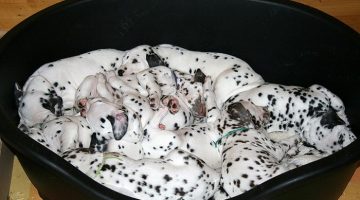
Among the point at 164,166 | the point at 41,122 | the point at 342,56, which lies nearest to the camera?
the point at 164,166

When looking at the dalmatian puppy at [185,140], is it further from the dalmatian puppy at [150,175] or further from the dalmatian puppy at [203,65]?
the dalmatian puppy at [203,65]

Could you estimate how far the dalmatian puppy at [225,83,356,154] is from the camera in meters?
2.89

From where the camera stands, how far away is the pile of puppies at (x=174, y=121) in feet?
7.85

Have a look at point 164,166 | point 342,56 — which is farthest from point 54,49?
point 342,56

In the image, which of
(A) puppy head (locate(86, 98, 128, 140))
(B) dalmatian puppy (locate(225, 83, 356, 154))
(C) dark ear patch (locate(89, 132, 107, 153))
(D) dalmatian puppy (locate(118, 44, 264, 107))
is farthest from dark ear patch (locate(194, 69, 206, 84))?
(C) dark ear patch (locate(89, 132, 107, 153))

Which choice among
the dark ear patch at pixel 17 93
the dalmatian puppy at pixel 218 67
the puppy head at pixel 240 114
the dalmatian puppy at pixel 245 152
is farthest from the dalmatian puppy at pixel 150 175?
the dalmatian puppy at pixel 218 67

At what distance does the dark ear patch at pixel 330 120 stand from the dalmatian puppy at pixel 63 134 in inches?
56.5

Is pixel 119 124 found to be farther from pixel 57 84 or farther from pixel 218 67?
pixel 218 67

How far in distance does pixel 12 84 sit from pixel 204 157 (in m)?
1.27

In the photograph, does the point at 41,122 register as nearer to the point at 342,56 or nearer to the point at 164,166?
the point at 164,166

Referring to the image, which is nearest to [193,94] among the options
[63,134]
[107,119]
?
[107,119]

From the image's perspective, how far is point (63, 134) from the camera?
2.63 meters

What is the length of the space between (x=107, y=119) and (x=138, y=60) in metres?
0.68

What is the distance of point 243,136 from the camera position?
2.64 metres
